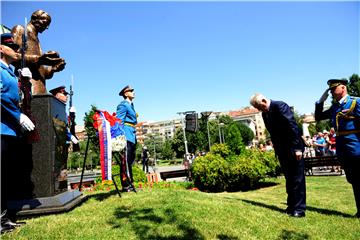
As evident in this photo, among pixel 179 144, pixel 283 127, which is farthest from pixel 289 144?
pixel 179 144

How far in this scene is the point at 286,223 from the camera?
464cm

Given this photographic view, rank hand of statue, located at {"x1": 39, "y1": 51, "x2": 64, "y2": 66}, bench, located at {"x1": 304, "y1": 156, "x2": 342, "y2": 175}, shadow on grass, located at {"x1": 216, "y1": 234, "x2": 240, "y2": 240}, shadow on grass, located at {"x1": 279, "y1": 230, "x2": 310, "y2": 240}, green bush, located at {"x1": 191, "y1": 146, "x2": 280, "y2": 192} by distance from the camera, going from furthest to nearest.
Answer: bench, located at {"x1": 304, "y1": 156, "x2": 342, "y2": 175} → green bush, located at {"x1": 191, "y1": 146, "x2": 280, "y2": 192} → hand of statue, located at {"x1": 39, "y1": 51, "x2": 64, "y2": 66} → shadow on grass, located at {"x1": 279, "y1": 230, "x2": 310, "y2": 240} → shadow on grass, located at {"x1": 216, "y1": 234, "x2": 240, "y2": 240}

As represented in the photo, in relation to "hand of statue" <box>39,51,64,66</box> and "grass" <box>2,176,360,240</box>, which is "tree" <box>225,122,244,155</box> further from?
"hand of statue" <box>39,51,64,66</box>

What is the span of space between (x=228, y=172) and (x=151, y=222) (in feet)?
25.8

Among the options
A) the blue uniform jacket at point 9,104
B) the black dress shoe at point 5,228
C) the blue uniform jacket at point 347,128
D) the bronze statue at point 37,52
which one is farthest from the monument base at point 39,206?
the blue uniform jacket at point 347,128

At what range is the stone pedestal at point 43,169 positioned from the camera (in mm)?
4688

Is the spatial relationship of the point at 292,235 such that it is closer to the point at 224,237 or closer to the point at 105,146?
the point at 224,237

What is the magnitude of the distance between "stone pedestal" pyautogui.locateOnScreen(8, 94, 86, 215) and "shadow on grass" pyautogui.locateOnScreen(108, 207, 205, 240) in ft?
3.37

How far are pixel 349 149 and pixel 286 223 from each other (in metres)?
1.76

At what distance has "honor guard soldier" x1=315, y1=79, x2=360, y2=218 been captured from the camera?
5145mm

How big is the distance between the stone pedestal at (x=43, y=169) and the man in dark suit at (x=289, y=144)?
11.8 feet

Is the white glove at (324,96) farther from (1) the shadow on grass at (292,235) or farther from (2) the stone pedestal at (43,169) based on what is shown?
(2) the stone pedestal at (43,169)

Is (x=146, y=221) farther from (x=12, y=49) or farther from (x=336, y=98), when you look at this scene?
(x=336, y=98)

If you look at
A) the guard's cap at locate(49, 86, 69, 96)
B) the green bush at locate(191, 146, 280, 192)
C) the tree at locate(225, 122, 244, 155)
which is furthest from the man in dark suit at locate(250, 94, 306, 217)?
the tree at locate(225, 122, 244, 155)
